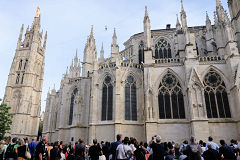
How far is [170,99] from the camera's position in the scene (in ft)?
62.7

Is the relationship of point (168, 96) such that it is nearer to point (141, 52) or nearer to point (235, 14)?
point (141, 52)

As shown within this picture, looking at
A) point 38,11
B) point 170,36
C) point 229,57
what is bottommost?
point 229,57

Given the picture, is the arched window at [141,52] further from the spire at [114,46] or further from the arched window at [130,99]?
the arched window at [130,99]

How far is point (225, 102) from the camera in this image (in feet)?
59.6

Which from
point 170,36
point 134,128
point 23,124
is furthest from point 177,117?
point 23,124

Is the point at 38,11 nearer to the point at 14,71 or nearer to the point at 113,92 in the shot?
the point at 14,71

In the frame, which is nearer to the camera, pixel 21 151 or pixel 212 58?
pixel 21 151

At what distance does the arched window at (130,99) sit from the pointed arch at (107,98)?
1.69 m

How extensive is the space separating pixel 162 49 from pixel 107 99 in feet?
37.3

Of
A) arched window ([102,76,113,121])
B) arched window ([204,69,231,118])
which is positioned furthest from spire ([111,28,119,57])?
arched window ([204,69,231,118])

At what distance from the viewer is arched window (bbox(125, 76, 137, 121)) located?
1959 cm

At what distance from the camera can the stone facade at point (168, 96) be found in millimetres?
17516

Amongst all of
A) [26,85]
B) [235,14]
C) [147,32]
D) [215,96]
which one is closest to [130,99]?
[147,32]

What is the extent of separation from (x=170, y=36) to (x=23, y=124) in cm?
2884
